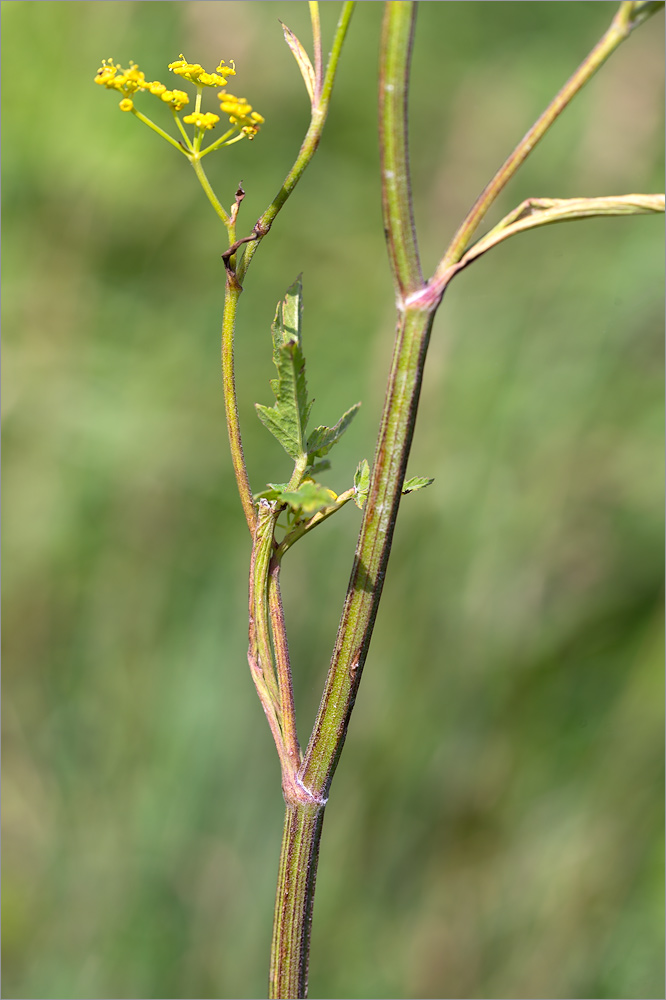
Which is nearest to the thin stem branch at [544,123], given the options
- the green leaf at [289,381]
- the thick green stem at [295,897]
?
the green leaf at [289,381]

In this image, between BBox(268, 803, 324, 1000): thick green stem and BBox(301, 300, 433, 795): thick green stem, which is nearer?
BBox(301, 300, 433, 795): thick green stem

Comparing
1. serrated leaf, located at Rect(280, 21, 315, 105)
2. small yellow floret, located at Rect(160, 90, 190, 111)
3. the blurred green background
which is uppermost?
serrated leaf, located at Rect(280, 21, 315, 105)

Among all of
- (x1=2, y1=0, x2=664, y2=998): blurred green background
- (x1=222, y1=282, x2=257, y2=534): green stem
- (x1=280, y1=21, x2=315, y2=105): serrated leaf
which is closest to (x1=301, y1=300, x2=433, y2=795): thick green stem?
(x1=222, y1=282, x2=257, y2=534): green stem

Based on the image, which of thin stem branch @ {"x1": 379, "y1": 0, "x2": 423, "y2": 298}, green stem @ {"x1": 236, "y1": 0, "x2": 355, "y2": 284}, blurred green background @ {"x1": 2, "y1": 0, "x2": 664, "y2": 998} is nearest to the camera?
thin stem branch @ {"x1": 379, "y1": 0, "x2": 423, "y2": 298}

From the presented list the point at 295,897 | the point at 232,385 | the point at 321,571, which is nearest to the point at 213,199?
the point at 232,385

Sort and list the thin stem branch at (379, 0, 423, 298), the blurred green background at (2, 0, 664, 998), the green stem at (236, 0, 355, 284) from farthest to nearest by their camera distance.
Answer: the blurred green background at (2, 0, 664, 998) < the green stem at (236, 0, 355, 284) < the thin stem branch at (379, 0, 423, 298)

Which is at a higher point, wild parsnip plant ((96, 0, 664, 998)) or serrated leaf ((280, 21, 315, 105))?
serrated leaf ((280, 21, 315, 105))

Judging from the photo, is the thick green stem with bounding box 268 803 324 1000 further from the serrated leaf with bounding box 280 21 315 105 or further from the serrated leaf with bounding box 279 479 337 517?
the serrated leaf with bounding box 280 21 315 105

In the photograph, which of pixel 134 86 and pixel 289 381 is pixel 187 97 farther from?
pixel 289 381
